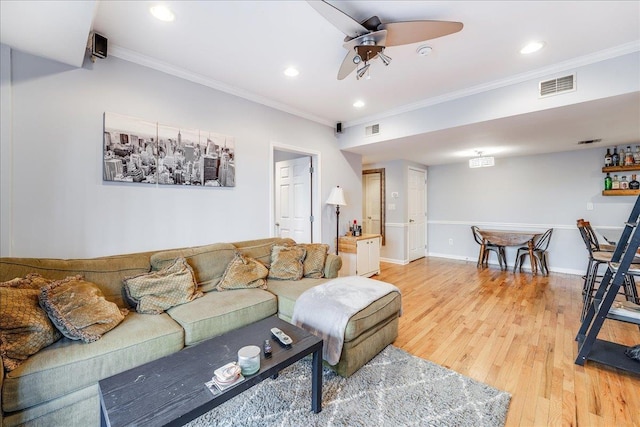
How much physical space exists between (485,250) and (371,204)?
2559 mm

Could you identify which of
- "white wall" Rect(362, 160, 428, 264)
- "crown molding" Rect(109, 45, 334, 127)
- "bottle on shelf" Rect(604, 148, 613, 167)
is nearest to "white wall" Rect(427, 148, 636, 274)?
"bottle on shelf" Rect(604, 148, 613, 167)

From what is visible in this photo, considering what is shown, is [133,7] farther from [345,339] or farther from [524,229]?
[524,229]

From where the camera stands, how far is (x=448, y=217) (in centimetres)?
638

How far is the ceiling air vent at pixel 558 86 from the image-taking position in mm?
2521

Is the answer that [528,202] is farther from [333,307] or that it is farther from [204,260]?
[204,260]

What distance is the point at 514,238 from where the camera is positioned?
16.6 feet

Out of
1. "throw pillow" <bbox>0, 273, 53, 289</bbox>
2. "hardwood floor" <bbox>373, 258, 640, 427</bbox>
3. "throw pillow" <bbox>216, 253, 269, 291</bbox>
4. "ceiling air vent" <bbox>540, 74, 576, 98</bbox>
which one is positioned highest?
"ceiling air vent" <bbox>540, 74, 576, 98</bbox>

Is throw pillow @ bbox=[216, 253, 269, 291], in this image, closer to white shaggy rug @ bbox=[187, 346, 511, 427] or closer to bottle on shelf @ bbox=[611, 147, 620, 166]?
white shaggy rug @ bbox=[187, 346, 511, 427]

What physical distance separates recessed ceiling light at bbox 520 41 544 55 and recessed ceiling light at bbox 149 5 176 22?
2843 millimetres

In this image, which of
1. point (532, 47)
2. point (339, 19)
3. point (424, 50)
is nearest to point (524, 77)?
point (532, 47)

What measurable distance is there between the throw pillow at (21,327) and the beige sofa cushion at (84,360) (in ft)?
0.15

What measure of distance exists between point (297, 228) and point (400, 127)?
2185 millimetres

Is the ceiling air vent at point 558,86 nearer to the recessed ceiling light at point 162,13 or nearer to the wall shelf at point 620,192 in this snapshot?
the wall shelf at point 620,192

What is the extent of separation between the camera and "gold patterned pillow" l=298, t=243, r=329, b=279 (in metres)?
3.00
